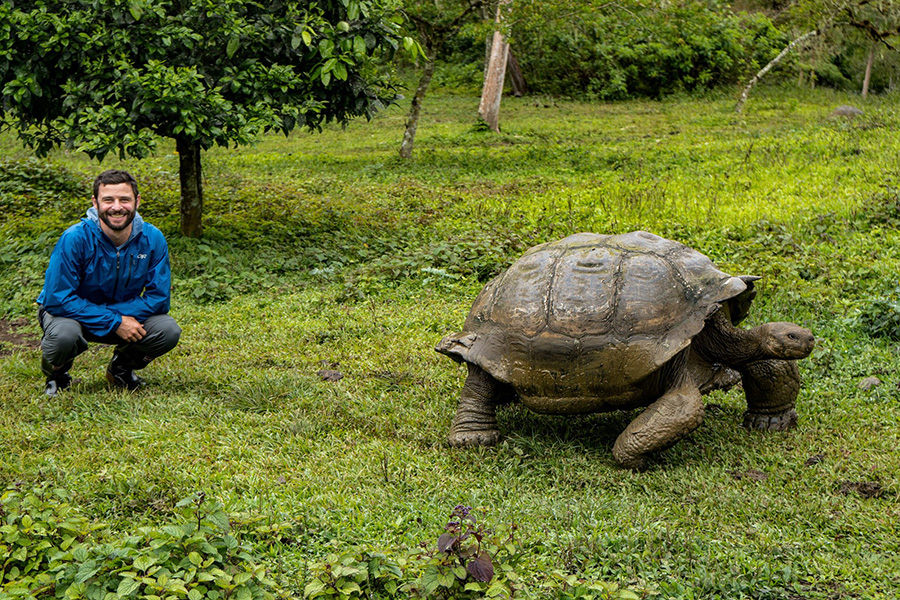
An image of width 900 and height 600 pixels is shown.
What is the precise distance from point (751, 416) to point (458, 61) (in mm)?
24140

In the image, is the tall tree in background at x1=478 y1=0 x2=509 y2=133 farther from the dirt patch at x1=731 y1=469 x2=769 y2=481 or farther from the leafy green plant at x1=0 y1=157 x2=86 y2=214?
the dirt patch at x1=731 y1=469 x2=769 y2=481

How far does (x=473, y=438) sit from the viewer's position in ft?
14.5

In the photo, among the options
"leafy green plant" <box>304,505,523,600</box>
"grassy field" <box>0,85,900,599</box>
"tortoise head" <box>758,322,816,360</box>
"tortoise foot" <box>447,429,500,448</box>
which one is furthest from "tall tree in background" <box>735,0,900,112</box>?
"leafy green plant" <box>304,505,523,600</box>

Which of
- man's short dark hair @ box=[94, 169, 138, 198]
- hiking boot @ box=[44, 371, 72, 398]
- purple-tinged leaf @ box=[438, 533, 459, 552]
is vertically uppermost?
man's short dark hair @ box=[94, 169, 138, 198]

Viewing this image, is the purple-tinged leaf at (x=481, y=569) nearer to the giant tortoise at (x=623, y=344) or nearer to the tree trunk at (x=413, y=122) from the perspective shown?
the giant tortoise at (x=623, y=344)

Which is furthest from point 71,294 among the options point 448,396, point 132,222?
point 448,396

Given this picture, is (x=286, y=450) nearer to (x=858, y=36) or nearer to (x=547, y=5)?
(x=547, y=5)

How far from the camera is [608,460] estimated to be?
4293 mm

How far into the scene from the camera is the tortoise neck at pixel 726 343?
4371 millimetres

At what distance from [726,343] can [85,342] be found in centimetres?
369

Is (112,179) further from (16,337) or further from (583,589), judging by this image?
(583,589)

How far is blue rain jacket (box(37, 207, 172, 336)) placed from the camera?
16.0 feet

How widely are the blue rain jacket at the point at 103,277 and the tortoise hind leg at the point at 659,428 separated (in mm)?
2968

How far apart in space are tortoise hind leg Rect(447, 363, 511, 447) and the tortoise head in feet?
4.56
